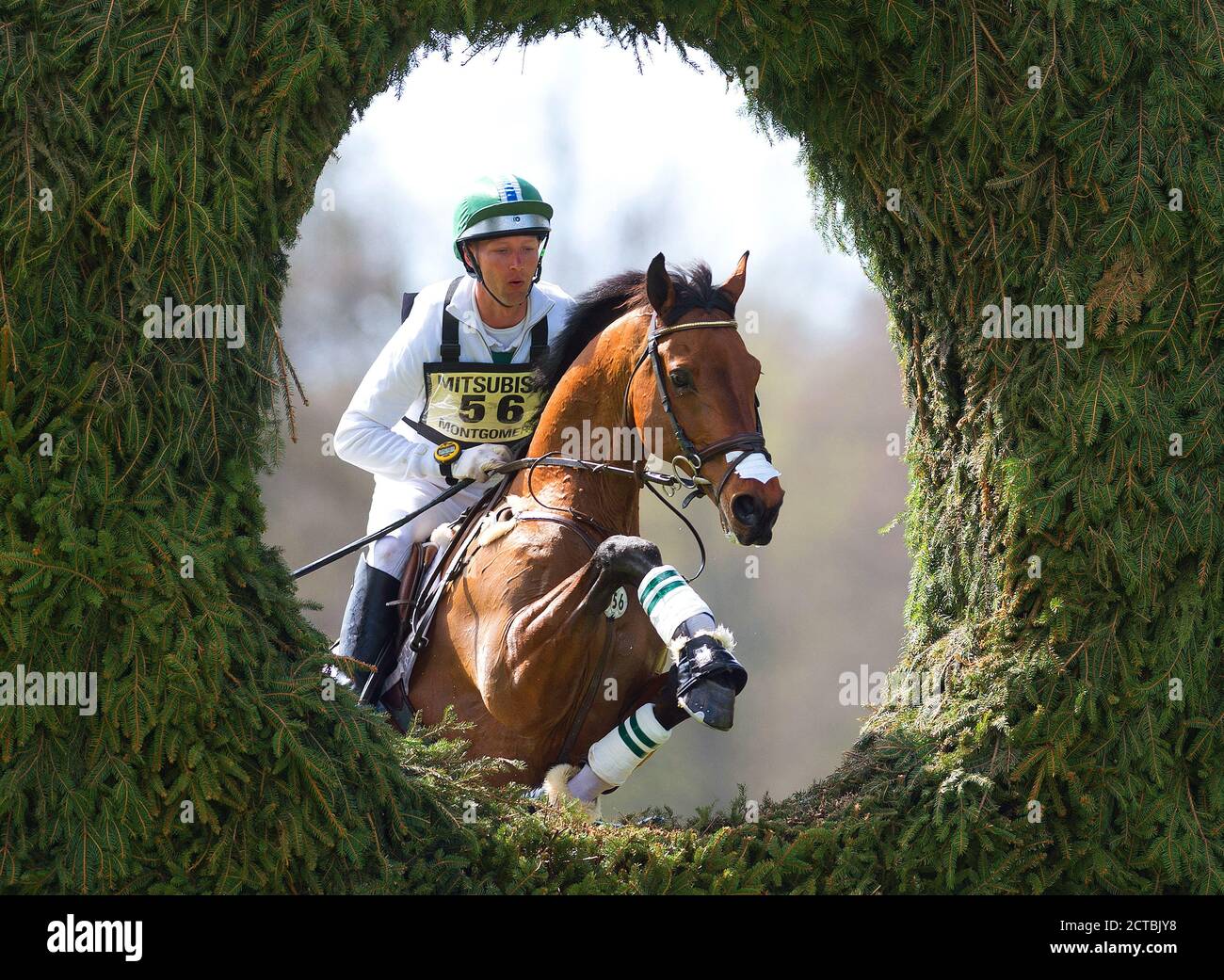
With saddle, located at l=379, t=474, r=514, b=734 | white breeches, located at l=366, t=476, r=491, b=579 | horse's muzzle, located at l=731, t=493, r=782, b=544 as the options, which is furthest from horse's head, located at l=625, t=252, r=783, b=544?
white breeches, located at l=366, t=476, r=491, b=579

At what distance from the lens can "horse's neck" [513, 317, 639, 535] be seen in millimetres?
5730

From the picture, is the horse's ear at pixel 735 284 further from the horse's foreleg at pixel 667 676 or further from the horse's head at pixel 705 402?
the horse's foreleg at pixel 667 676

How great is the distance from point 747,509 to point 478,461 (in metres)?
1.56

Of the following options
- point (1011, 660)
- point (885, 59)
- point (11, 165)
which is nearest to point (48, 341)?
point (11, 165)

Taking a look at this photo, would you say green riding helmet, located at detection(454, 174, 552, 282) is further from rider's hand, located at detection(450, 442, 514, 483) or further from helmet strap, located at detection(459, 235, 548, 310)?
rider's hand, located at detection(450, 442, 514, 483)

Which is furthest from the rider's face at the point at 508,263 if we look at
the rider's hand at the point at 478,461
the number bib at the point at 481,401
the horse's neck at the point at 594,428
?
the rider's hand at the point at 478,461

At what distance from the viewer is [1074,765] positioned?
485cm

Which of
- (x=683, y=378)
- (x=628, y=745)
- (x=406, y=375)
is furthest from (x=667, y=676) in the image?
(x=406, y=375)

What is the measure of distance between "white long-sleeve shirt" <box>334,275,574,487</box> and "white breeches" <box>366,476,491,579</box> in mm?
155

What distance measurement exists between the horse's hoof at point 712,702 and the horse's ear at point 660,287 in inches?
64.9

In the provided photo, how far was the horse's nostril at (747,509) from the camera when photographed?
5.04 m

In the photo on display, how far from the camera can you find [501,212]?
6172mm

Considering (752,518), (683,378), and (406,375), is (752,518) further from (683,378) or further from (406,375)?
(406,375)
